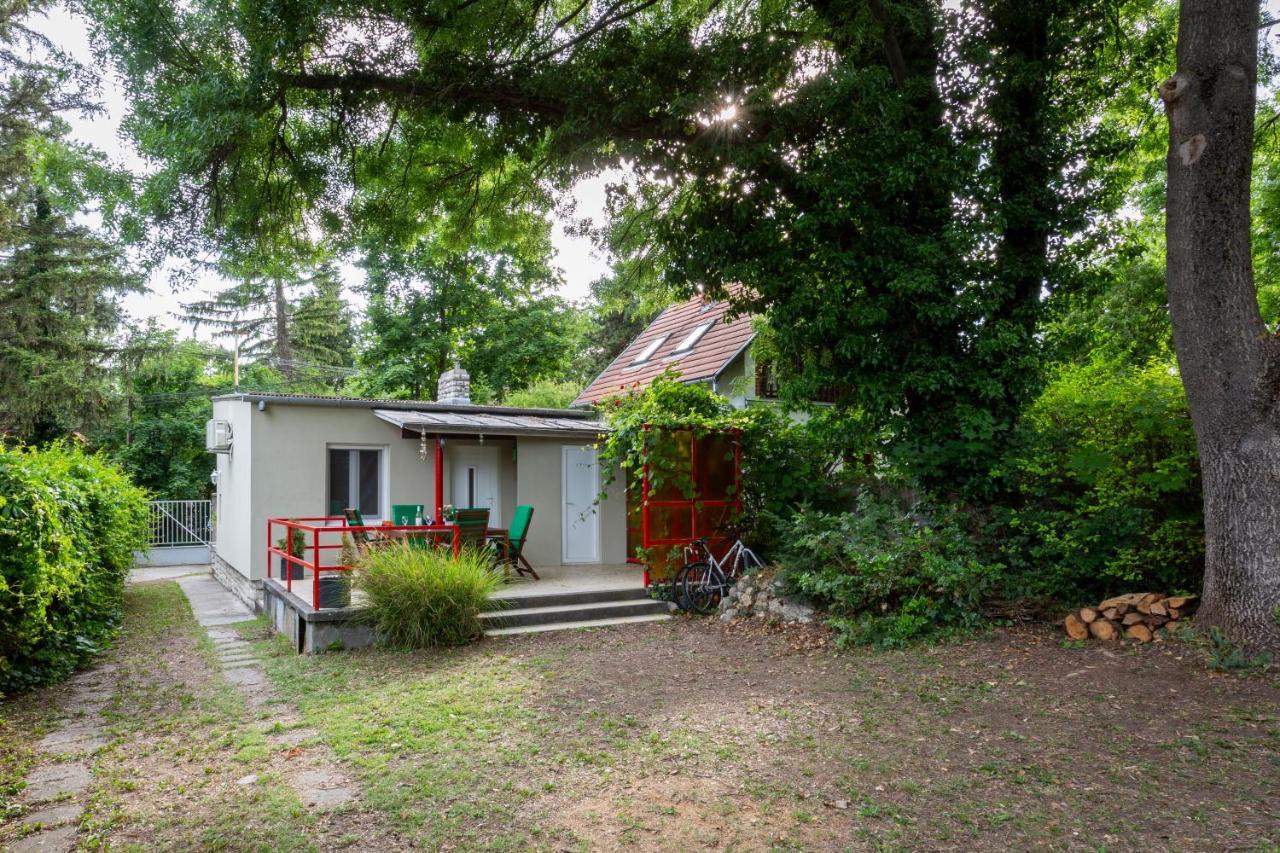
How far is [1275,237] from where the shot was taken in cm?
1125

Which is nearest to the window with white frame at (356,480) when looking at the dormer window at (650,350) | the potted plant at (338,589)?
the potted plant at (338,589)

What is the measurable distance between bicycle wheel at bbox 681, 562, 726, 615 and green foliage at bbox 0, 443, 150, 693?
6086 mm

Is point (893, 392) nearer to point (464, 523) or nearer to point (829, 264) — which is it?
point (829, 264)

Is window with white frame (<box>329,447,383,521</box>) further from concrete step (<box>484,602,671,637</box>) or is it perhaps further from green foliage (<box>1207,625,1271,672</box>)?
green foliage (<box>1207,625,1271,672</box>)

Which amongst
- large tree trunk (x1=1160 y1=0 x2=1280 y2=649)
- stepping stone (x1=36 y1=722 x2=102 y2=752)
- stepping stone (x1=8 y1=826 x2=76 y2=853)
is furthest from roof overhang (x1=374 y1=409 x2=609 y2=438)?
large tree trunk (x1=1160 y1=0 x2=1280 y2=649)

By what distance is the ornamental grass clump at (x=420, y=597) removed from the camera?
744 cm

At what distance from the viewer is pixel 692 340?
16.7 metres

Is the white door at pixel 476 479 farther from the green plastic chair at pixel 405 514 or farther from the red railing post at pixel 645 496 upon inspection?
the red railing post at pixel 645 496

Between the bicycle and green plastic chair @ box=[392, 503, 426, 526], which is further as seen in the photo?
green plastic chair @ box=[392, 503, 426, 526]

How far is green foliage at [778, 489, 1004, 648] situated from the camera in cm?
679

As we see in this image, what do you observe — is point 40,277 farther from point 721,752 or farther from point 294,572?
point 721,752

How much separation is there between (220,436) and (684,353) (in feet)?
30.1

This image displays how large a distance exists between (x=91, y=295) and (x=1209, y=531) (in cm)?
2398

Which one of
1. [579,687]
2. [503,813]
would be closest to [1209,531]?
[579,687]
